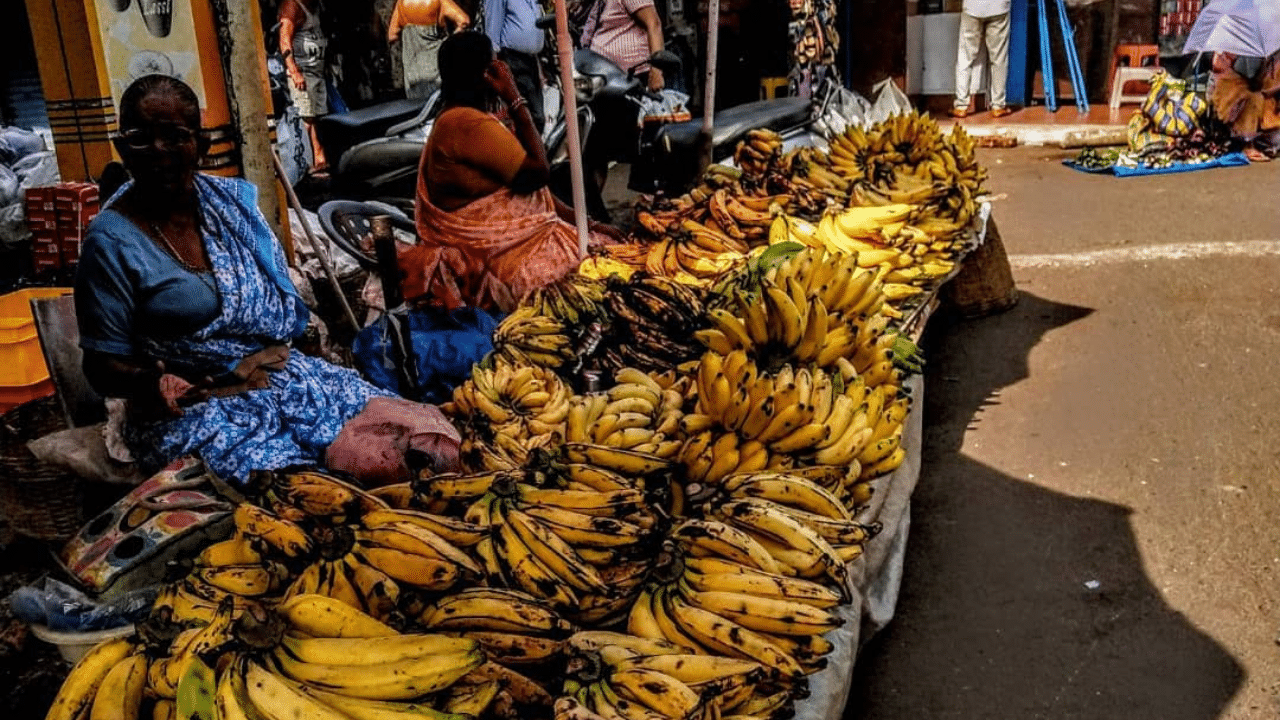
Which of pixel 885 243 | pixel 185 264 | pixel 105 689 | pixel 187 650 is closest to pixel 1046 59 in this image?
pixel 885 243

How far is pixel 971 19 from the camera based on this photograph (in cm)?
1225

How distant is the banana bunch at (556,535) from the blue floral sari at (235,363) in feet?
4.60

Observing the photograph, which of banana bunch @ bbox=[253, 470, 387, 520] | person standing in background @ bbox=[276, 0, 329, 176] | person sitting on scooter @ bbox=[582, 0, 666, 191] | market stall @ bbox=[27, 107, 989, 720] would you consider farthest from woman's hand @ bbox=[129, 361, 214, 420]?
person standing in background @ bbox=[276, 0, 329, 176]

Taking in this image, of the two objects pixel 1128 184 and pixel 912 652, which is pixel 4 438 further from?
pixel 1128 184

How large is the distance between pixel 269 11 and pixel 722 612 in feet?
37.9

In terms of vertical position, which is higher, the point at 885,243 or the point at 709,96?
the point at 709,96

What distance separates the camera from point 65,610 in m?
2.37

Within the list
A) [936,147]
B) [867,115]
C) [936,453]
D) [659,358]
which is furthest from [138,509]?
[867,115]

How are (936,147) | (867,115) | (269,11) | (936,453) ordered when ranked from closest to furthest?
(936,453), (936,147), (867,115), (269,11)

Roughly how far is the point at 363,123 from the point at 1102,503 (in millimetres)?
6277

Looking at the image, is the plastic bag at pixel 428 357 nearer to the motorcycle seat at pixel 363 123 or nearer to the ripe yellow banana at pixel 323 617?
the ripe yellow banana at pixel 323 617

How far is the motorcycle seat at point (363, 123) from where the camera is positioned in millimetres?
8094

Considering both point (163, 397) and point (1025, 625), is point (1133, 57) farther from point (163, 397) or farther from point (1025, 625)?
point (163, 397)

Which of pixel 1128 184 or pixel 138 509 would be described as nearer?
pixel 138 509
